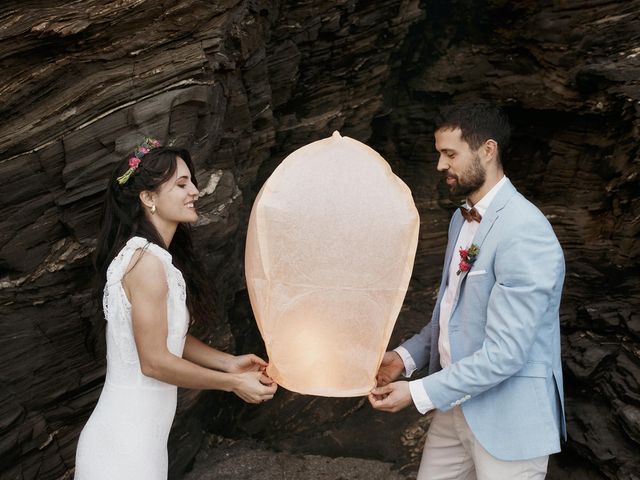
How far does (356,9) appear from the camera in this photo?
5785mm

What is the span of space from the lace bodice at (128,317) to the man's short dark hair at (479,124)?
61.1 inches

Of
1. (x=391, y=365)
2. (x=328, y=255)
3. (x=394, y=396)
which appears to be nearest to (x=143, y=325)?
(x=328, y=255)

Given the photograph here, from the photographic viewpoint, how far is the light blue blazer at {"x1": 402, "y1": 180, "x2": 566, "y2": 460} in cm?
308

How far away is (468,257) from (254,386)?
121 centimetres

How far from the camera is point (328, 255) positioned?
9.61ft

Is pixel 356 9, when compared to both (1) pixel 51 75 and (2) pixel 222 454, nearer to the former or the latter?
(1) pixel 51 75

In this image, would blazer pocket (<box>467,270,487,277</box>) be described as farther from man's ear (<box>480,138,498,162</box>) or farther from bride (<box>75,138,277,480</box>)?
bride (<box>75,138,277,480</box>)

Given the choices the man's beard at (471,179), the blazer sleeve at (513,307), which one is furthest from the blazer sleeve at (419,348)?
the man's beard at (471,179)

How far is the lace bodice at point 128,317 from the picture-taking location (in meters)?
3.01

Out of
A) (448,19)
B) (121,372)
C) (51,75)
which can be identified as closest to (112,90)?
(51,75)

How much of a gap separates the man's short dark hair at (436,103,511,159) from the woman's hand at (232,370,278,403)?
153 centimetres

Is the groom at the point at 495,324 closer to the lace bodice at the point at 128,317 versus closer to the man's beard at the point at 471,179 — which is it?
the man's beard at the point at 471,179

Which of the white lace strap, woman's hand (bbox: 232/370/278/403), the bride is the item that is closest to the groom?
woman's hand (bbox: 232/370/278/403)

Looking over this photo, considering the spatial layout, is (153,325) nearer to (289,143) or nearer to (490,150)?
(490,150)
